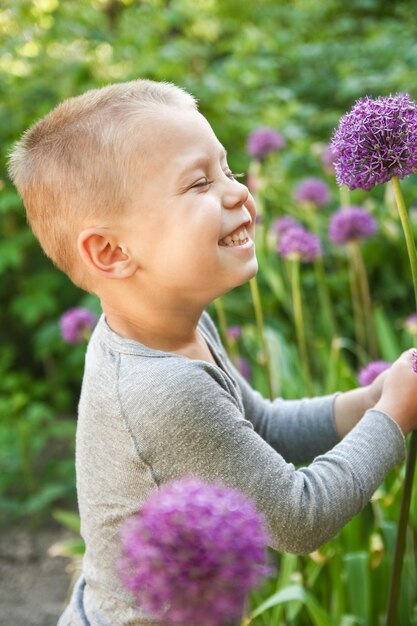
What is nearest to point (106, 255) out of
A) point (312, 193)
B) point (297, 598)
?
point (297, 598)

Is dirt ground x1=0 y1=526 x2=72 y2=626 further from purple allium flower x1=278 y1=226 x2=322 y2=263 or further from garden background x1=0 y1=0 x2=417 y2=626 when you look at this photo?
purple allium flower x1=278 y1=226 x2=322 y2=263

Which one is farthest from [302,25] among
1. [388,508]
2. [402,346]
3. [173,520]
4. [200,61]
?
[173,520]

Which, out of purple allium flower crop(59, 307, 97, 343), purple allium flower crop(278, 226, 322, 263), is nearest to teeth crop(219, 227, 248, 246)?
purple allium flower crop(278, 226, 322, 263)

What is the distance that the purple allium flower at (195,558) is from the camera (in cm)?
61

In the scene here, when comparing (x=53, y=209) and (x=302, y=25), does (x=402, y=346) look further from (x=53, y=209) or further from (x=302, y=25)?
(x=302, y=25)

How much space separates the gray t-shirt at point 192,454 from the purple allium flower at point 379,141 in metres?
0.35

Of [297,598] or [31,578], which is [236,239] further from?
[31,578]

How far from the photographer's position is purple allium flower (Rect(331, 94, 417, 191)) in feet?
3.10

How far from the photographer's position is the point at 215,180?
3.85 ft

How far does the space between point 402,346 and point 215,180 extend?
1783mm

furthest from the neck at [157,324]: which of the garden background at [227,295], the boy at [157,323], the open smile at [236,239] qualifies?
the garden background at [227,295]

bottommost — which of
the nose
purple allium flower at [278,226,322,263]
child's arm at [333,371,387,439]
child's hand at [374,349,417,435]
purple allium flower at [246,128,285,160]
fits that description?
child's arm at [333,371,387,439]

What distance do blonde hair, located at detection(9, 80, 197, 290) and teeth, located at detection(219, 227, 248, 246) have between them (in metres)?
0.15

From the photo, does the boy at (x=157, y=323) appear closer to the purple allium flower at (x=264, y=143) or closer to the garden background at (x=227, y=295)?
the garden background at (x=227, y=295)
